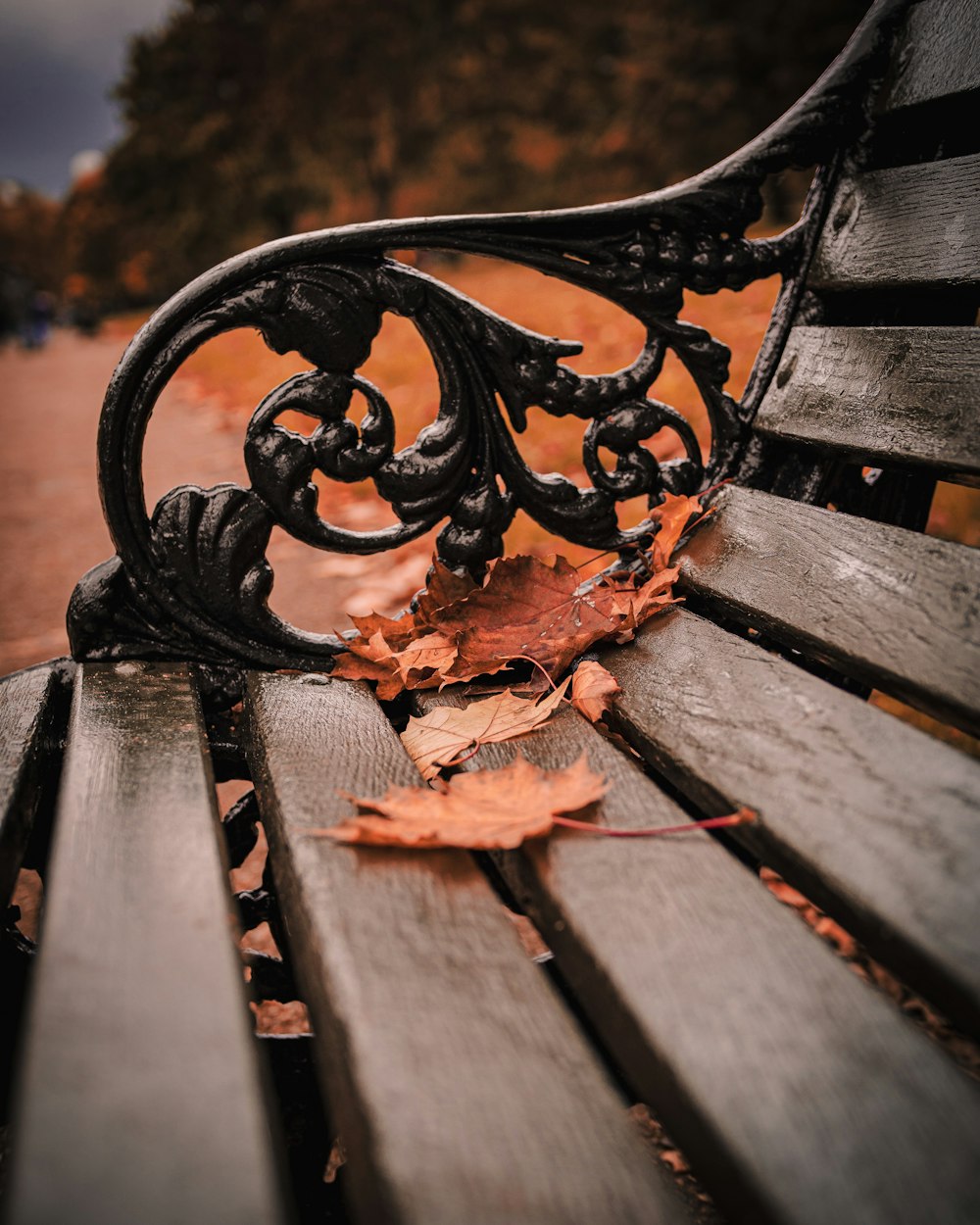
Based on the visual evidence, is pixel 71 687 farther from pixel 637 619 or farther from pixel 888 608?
pixel 888 608

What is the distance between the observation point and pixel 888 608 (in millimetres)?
918

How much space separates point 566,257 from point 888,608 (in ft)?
2.17

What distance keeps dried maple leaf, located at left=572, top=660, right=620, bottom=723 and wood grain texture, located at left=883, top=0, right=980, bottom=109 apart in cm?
83

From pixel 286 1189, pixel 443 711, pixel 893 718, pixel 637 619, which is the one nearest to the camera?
pixel 286 1189

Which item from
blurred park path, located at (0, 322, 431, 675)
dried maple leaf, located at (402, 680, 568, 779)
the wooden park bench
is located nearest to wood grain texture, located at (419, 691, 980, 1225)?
the wooden park bench

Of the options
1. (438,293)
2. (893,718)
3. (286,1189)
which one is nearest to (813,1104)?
(286,1189)

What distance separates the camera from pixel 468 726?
979 millimetres

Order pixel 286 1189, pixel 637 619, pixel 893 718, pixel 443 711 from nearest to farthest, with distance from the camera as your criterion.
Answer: pixel 286 1189
pixel 893 718
pixel 443 711
pixel 637 619

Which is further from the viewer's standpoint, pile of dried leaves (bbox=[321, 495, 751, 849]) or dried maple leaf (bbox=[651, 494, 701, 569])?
dried maple leaf (bbox=[651, 494, 701, 569])

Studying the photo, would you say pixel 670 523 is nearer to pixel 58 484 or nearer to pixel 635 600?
pixel 635 600

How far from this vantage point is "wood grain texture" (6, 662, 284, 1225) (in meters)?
0.45

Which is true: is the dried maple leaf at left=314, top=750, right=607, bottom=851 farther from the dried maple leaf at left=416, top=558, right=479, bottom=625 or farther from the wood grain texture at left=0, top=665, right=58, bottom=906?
the dried maple leaf at left=416, top=558, right=479, bottom=625

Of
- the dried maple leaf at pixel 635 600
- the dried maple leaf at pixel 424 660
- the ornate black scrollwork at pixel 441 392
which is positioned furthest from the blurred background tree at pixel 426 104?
the dried maple leaf at pixel 424 660

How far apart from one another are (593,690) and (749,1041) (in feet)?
1.54
